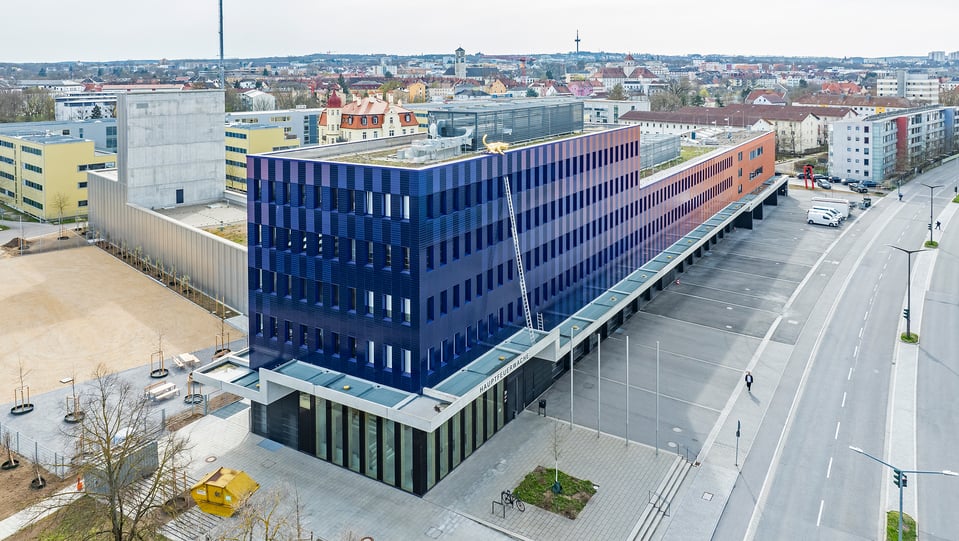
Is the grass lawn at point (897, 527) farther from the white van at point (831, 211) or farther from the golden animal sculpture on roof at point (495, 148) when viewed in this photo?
the white van at point (831, 211)

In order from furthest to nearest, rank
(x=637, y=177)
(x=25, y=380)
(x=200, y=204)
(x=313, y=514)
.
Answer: (x=200, y=204) → (x=637, y=177) → (x=25, y=380) → (x=313, y=514)

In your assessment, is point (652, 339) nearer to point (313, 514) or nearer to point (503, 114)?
point (503, 114)

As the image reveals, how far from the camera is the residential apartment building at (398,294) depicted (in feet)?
126

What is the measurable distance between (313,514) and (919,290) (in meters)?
60.4

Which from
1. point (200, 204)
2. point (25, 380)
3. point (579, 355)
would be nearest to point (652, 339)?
point (579, 355)

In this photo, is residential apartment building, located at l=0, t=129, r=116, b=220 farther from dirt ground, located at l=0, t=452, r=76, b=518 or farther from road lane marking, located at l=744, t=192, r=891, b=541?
road lane marking, located at l=744, t=192, r=891, b=541

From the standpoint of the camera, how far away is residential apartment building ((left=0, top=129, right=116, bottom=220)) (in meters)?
104

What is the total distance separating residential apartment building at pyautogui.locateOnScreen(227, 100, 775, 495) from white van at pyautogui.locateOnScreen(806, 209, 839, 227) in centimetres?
6032

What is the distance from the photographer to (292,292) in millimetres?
42750

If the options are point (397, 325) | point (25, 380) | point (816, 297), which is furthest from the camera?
point (816, 297)

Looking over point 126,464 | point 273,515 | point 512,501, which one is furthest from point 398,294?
point 126,464

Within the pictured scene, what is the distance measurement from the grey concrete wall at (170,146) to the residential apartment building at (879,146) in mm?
101142

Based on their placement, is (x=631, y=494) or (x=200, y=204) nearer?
(x=631, y=494)

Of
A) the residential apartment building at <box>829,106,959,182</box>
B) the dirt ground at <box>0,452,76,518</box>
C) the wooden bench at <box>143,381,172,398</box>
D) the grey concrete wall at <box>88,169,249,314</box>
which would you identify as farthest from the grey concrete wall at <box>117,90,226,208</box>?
the residential apartment building at <box>829,106,959,182</box>
